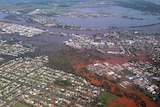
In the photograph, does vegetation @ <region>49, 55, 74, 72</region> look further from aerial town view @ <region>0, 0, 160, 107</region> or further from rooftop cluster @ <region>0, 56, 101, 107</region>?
rooftop cluster @ <region>0, 56, 101, 107</region>

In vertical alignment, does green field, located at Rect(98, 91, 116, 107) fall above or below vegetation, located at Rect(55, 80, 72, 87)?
below

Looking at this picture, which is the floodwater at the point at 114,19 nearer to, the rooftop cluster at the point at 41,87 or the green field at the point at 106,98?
the rooftop cluster at the point at 41,87

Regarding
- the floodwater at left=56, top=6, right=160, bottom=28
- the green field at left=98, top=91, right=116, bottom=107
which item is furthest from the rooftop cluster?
the floodwater at left=56, top=6, right=160, bottom=28

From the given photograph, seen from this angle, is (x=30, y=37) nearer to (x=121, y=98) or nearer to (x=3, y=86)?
(x=3, y=86)

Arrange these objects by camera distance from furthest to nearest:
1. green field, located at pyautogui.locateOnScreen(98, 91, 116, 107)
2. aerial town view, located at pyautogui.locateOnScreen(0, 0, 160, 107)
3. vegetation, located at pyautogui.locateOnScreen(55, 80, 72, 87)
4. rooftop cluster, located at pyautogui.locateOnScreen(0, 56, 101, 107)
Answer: vegetation, located at pyautogui.locateOnScreen(55, 80, 72, 87)
aerial town view, located at pyautogui.locateOnScreen(0, 0, 160, 107)
rooftop cluster, located at pyautogui.locateOnScreen(0, 56, 101, 107)
green field, located at pyautogui.locateOnScreen(98, 91, 116, 107)

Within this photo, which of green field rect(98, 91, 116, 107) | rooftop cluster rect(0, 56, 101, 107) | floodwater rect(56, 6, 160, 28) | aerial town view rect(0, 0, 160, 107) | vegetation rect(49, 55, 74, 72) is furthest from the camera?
floodwater rect(56, 6, 160, 28)

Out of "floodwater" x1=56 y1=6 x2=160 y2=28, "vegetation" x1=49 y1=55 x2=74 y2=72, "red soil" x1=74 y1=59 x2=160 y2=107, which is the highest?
"floodwater" x1=56 y1=6 x2=160 y2=28

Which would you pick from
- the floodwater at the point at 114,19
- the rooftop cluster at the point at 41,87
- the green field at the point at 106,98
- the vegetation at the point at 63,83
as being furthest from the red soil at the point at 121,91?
Result: the floodwater at the point at 114,19
